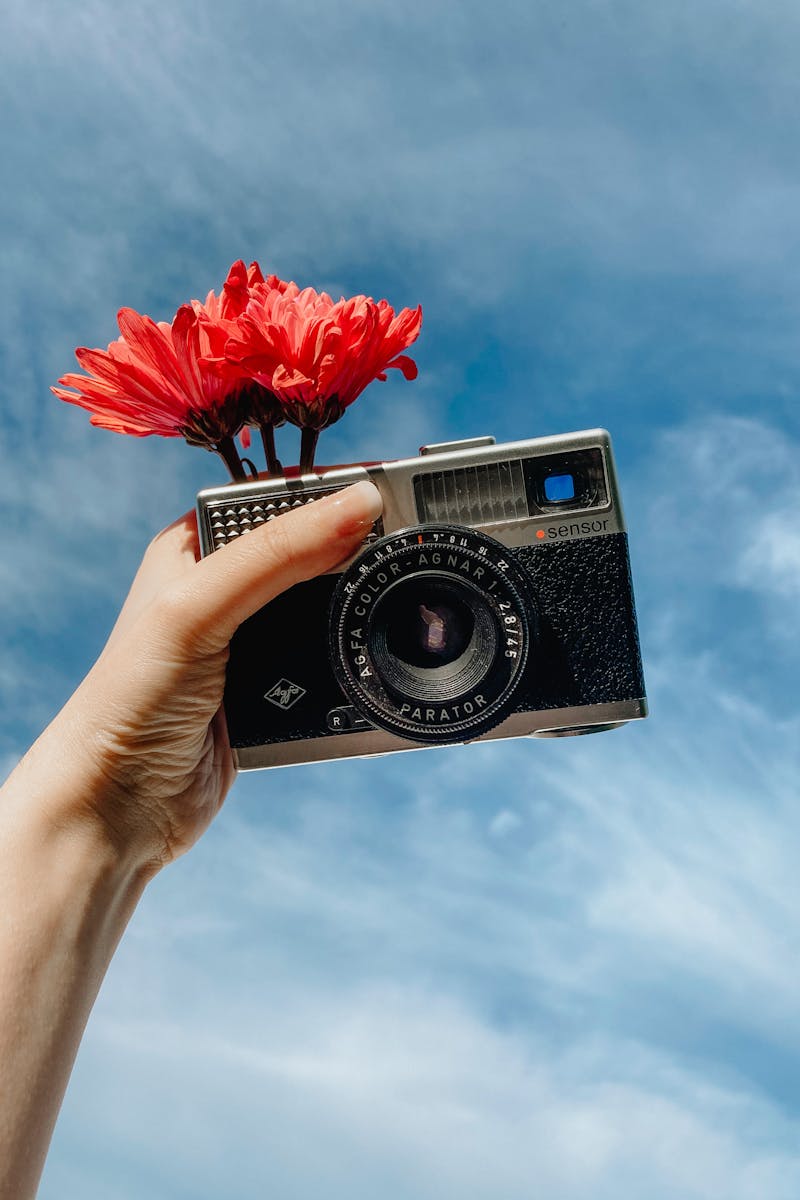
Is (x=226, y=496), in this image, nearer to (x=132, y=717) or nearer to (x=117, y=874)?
(x=132, y=717)

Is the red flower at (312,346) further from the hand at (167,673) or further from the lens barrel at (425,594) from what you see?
the lens barrel at (425,594)

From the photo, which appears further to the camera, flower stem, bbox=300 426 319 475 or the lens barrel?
flower stem, bbox=300 426 319 475

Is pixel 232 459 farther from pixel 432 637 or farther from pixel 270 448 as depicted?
pixel 432 637

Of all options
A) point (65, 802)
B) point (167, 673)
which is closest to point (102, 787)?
point (65, 802)

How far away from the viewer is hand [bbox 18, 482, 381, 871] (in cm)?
248

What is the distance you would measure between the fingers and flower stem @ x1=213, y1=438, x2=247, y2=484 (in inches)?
12.9

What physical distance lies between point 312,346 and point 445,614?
743 mm

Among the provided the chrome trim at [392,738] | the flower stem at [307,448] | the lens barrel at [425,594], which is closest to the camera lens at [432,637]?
the lens barrel at [425,594]

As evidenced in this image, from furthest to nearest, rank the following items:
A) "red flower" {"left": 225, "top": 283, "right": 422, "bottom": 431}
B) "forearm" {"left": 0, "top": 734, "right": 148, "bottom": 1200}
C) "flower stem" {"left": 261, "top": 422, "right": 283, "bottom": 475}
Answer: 1. "flower stem" {"left": 261, "top": 422, "right": 283, "bottom": 475}
2. "red flower" {"left": 225, "top": 283, "right": 422, "bottom": 431}
3. "forearm" {"left": 0, "top": 734, "right": 148, "bottom": 1200}

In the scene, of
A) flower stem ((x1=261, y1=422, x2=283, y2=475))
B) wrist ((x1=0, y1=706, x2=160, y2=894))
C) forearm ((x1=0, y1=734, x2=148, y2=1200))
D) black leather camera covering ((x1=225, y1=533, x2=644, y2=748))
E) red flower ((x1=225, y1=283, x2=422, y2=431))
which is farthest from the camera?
flower stem ((x1=261, y1=422, x2=283, y2=475))

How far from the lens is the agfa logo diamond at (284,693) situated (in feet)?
8.93

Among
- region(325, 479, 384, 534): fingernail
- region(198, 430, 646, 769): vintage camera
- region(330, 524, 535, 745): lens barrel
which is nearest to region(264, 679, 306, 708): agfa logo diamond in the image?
region(198, 430, 646, 769): vintage camera

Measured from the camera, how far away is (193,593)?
2.49 meters

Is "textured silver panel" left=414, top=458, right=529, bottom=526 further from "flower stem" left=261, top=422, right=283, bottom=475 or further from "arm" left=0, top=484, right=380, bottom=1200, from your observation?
"flower stem" left=261, top=422, right=283, bottom=475
